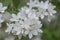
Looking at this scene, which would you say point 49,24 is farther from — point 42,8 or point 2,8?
point 2,8

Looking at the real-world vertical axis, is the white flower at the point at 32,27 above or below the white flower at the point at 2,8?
below

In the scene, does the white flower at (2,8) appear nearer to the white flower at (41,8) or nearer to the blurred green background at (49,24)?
the blurred green background at (49,24)

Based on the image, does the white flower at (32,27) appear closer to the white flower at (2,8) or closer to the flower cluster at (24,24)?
the flower cluster at (24,24)

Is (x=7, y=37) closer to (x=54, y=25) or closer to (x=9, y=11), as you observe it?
(x=9, y=11)

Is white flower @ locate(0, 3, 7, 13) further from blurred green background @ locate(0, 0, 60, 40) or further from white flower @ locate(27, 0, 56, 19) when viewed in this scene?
white flower @ locate(27, 0, 56, 19)

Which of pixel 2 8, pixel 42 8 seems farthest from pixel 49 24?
pixel 2 8

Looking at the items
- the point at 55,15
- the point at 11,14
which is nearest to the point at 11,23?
the point at 11,14

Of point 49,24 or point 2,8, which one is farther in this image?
point 49,24

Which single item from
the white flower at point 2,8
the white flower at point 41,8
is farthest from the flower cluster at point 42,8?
the white flower at point 2,8

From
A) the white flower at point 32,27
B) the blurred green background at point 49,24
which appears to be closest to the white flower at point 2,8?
the blurred green background at point 49,24
